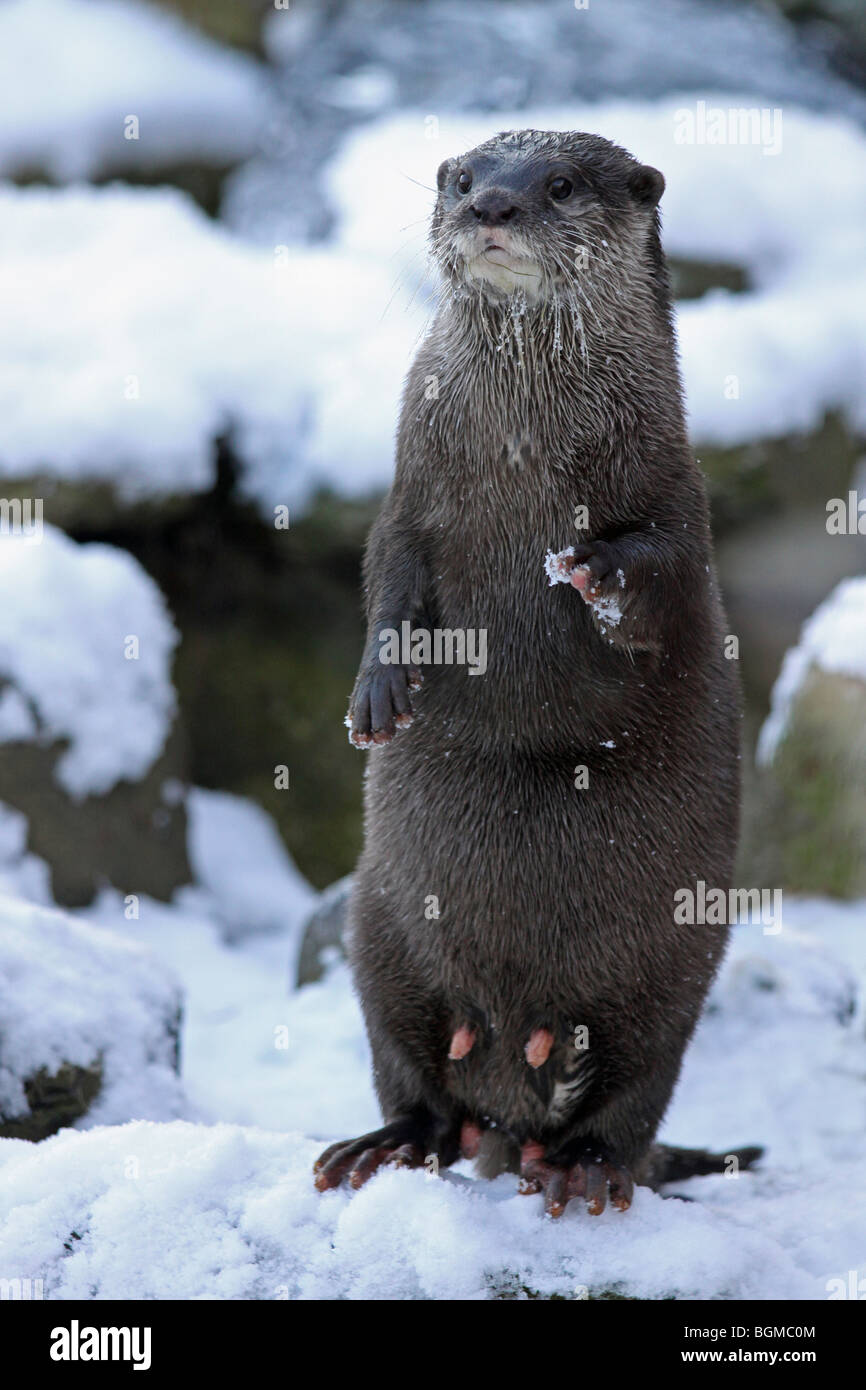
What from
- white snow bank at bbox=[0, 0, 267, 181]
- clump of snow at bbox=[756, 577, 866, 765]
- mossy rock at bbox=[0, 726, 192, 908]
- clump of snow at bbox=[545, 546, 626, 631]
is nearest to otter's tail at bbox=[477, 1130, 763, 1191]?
clump of snow at bbox=[545, 546, 626, 631]

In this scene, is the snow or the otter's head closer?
the snow

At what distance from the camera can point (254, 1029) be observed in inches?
169

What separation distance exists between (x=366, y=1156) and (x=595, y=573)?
1.06 meters

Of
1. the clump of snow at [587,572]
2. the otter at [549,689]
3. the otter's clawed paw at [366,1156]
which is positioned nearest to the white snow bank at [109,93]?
the otter at [549,689]

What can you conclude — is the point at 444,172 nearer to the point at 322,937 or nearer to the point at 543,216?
the point at 543,216

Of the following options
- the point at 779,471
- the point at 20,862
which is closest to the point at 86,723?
the point at 20,862

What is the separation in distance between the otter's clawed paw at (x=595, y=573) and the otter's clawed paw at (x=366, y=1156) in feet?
3.35

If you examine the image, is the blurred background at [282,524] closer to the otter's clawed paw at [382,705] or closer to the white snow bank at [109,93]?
the white snow bank at [109,93]

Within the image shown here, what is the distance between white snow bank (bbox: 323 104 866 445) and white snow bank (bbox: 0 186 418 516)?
409 mm

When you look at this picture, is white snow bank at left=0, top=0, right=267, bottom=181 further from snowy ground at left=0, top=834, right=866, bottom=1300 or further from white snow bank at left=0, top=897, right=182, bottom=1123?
snowy ground at left=0, top=834, right=866, bottom=1300

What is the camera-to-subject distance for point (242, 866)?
5.51 meters

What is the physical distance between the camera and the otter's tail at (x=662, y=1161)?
3.07m

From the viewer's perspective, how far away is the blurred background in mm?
3811
